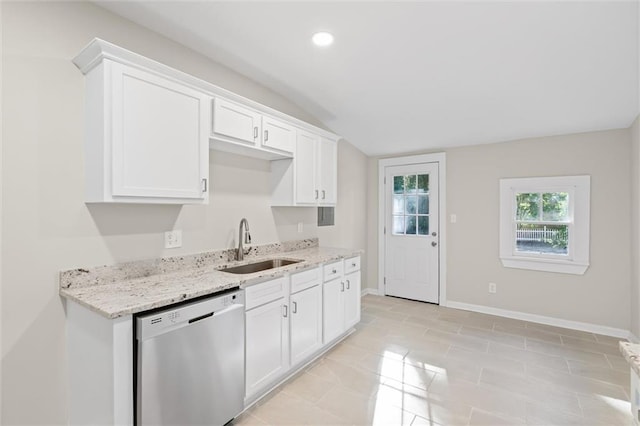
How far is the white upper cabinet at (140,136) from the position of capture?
1.73 metres

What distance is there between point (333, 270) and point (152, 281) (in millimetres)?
1587

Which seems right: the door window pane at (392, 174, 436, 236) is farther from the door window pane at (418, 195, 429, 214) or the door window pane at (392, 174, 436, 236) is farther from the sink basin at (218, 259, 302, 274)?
the sink basin at (218, 259, 302, 274)

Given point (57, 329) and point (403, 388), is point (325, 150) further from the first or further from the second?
point (57, 329)

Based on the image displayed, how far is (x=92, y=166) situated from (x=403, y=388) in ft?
8.50

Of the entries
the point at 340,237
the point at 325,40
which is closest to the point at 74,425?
the point at 325,40

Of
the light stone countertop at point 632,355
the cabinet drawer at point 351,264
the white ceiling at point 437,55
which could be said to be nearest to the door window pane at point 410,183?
the white ceiling at point 437,55

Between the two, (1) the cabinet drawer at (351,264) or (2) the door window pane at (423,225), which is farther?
(2) the door window pane at (423,225)

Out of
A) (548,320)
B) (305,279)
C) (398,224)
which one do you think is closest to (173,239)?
(305,279)

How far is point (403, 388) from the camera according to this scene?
7.91 ft

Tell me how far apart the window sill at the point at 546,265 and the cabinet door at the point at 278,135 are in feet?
9.97

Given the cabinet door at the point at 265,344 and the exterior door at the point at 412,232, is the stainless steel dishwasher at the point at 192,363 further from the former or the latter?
the exterior door at the point at 412,232

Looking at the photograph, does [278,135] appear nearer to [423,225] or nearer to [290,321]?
[290,321]

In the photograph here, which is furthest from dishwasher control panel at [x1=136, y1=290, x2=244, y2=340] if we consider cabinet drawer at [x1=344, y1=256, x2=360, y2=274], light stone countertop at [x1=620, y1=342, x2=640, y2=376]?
light stone countertop at [x1=620, y1=342, x2=640, y2=376]

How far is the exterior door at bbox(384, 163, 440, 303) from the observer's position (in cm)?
448
